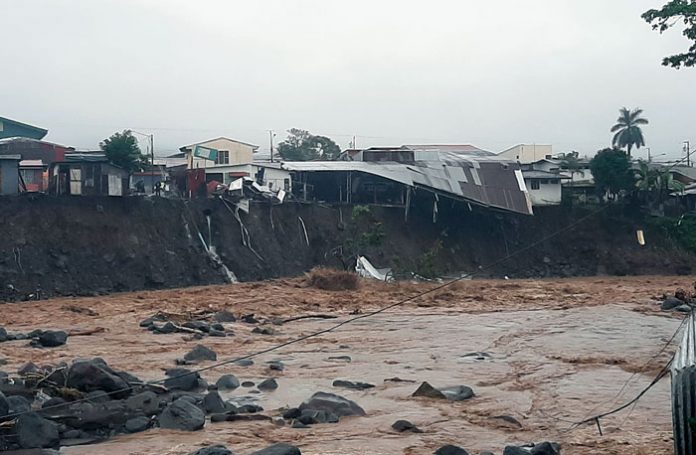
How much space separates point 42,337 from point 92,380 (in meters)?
7.95

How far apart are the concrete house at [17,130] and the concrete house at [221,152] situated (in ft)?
27.7

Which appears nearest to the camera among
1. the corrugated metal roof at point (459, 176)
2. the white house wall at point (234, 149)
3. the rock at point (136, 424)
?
the rock at point (136, 424)

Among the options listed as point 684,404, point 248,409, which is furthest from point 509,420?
point 684,404

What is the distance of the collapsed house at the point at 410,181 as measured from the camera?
1809 inches

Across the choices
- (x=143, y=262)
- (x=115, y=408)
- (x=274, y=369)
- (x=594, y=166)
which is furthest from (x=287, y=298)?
(x=594, y=166)

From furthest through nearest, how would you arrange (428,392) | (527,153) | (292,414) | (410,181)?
(527,153) → (410,181) → (428,392) → (292,414)

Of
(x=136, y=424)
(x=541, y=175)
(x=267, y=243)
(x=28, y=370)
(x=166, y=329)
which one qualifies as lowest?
(x=166, y=329)

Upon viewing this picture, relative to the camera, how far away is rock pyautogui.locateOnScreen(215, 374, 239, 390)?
16547 millimetres

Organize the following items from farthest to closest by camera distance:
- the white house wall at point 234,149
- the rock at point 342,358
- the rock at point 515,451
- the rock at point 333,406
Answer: the white house wall at point 234,149 → the rock at point 342,358 → the rock at point 333,406 → the rock at point 515,451

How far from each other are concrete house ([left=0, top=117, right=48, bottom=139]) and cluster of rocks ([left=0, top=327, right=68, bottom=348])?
30.3 m

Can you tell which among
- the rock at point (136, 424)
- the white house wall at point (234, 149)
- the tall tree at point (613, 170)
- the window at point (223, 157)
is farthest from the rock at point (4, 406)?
the tall tree at point (613, 170)

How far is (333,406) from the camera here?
46.8 feet

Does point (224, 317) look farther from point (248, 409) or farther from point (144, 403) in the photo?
point (144, 403)

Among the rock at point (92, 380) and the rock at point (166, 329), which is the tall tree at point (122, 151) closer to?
the rock at point (166, 329)
